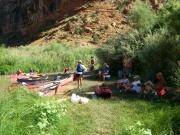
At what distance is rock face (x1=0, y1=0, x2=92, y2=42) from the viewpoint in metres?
64.8

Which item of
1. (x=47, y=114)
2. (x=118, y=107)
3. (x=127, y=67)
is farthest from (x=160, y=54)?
(x=47, y=114)

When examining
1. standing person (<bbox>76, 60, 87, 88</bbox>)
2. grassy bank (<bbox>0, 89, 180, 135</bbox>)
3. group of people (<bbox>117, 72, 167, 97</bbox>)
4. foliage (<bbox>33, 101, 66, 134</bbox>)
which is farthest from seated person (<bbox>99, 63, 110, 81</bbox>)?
foliage (<bbox>33, 101, 66, 134</bbox>)

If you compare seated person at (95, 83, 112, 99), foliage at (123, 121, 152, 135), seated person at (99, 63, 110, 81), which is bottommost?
foliage at (123, 121, 152, 135)

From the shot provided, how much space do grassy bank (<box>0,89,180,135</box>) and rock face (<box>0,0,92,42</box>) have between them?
145 ft

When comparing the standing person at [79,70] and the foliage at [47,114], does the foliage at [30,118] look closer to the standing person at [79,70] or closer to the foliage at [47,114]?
the foliage at [47,114]

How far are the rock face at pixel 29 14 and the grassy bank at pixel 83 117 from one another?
44.2 meters

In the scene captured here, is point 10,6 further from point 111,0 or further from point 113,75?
point 113,75

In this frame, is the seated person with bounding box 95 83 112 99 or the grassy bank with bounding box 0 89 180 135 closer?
the grassy bank with bounding box 0 89 180 135

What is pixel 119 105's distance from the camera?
1984cm

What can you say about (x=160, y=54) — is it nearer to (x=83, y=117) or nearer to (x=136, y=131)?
(x=83, y=117)

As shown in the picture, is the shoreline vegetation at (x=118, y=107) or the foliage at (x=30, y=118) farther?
the shoreline vegetation at (x=118, y=107)

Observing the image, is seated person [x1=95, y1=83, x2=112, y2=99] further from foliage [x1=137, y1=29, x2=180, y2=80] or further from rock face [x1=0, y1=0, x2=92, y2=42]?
rock face [x1=0, y1=0, x2=92, y2=42]

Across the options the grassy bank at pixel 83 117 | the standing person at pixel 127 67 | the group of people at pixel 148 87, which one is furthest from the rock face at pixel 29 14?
the grassy bank at pixel 83 117

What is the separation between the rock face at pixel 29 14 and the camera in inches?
2549
